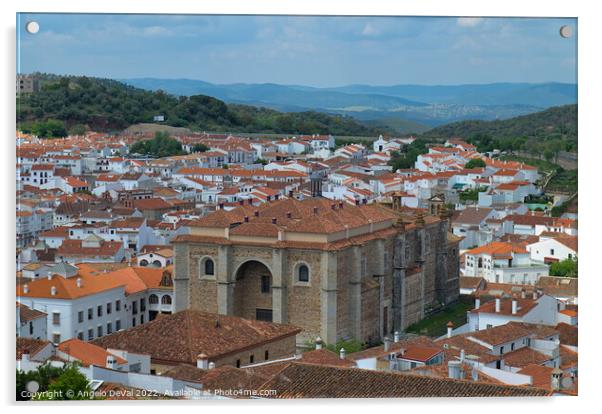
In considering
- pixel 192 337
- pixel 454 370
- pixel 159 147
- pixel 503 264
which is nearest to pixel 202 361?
pixel 192 337

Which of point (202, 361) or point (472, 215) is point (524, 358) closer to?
point (202, 361)

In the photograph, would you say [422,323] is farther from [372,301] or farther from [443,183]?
[443,183]

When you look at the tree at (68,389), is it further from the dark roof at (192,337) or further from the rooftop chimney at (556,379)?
the rooftop chimney at (556,379)

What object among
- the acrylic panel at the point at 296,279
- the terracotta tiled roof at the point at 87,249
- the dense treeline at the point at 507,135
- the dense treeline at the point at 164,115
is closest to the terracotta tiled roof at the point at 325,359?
the acrylic panel at the point at 296,279

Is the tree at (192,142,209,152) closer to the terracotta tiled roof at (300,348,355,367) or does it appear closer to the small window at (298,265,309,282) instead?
the small window at (298,265,309,282)

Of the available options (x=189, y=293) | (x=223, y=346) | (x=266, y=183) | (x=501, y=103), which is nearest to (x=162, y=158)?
(x=266, y=183)

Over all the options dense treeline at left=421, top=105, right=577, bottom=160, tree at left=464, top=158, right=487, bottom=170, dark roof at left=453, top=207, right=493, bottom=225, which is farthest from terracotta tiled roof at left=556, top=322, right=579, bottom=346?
tree at left=464, top=158, right=487, bottom=170
